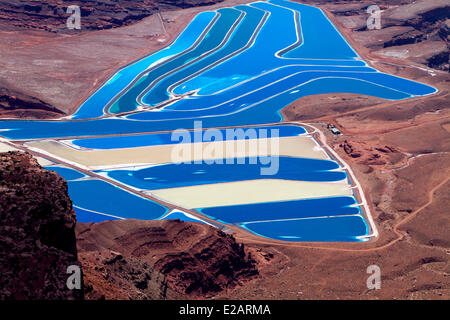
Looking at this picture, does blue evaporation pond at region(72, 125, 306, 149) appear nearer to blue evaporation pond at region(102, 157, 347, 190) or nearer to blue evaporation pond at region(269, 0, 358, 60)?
blue evaporation pond at region(102, 157, 347, 190)

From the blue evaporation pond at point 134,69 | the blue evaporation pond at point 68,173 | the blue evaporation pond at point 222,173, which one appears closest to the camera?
the blue evaporation pond at point 222,173

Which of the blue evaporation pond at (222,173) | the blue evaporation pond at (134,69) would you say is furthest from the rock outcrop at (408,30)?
the blue evaporation pond at (222,173)

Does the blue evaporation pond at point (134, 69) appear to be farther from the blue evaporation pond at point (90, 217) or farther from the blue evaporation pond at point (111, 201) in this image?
the blue evaporation pond at point (90, 217)

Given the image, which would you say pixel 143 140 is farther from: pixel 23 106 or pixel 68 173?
pixel 23 106

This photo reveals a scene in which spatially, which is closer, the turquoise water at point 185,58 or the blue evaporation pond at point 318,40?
the turquoise water at point 185,58
